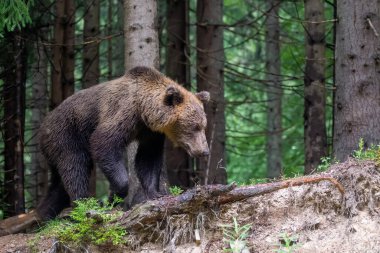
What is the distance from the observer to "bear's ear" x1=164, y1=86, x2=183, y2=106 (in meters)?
7.50

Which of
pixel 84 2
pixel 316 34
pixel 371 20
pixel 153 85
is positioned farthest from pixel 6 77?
pixel 371 20

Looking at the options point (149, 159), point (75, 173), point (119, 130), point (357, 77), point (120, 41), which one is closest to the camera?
point (119, 130)

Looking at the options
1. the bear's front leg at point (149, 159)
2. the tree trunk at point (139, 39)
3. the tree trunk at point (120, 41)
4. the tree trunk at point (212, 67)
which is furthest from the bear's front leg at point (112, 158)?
the tree trunk at point (120, 41)

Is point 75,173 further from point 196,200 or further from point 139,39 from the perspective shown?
point 196,200

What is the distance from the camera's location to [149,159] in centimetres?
813

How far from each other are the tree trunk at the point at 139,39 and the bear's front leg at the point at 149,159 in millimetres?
427

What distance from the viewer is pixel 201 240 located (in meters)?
5.94

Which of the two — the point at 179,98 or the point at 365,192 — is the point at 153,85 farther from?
the point at 365,192

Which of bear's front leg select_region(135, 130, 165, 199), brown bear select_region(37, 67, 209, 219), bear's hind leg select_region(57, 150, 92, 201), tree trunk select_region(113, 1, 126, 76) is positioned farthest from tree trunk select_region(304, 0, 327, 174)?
tree trunk select_region(113, 1, 126, 76)

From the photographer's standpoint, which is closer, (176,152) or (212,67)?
(212,67)

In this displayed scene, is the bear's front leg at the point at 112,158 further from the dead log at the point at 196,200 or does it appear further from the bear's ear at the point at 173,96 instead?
the dead log at the point at 196,200

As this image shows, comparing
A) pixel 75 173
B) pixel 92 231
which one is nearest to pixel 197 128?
pixel 75 173

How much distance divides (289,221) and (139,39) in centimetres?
372

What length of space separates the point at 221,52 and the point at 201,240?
7.43 metres
